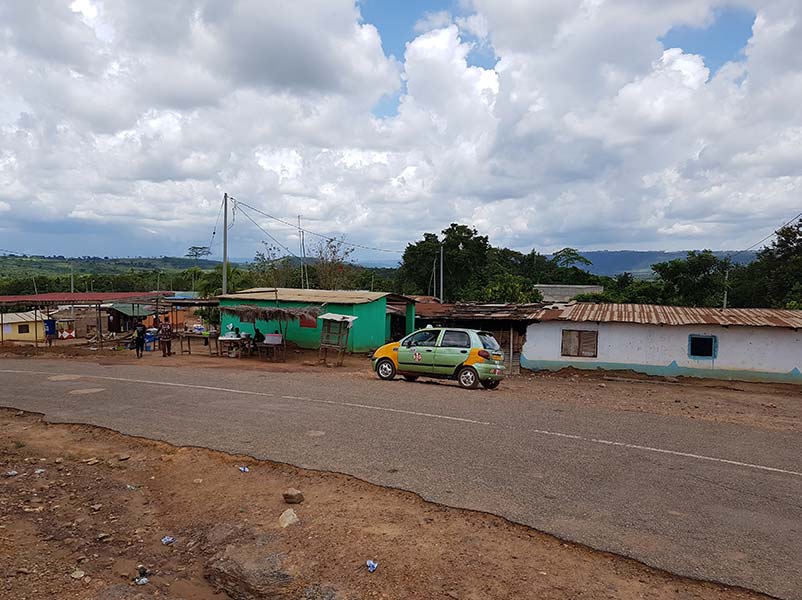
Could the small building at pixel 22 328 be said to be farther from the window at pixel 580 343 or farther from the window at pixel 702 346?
the window at pixel 702 346

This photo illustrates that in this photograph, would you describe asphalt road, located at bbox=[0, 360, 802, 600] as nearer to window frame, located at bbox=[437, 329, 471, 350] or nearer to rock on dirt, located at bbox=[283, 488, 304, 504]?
rock on dirt, located at bbox=[283, 488, 304, 504]

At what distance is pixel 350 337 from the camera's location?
2655 centimetres

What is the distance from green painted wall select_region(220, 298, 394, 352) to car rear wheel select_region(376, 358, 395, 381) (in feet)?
32.4

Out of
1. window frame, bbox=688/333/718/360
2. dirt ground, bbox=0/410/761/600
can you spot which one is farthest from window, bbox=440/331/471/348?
window frame, bbox=688/333/718/360

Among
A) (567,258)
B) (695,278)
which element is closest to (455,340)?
(695,278)

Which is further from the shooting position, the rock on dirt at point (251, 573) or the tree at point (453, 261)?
the tree at point (453, 261)

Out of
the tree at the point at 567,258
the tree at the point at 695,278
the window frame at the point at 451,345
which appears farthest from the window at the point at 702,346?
the tree at the point at 567,258

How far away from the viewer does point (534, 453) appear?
26.0 ft

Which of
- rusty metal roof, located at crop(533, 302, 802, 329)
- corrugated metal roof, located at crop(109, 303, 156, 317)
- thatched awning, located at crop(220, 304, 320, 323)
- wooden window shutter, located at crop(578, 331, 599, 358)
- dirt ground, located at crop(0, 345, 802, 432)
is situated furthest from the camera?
corrugated metal roof, located at crop(109, 303, 156, 317)

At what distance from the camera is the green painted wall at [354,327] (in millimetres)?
26375

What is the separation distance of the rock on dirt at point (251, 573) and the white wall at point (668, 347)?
19272 mm

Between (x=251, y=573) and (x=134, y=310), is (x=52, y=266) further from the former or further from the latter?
(x=251, y=573)

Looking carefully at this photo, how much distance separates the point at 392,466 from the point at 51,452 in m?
5.33

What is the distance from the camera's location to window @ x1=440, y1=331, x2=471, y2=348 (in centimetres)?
1499
